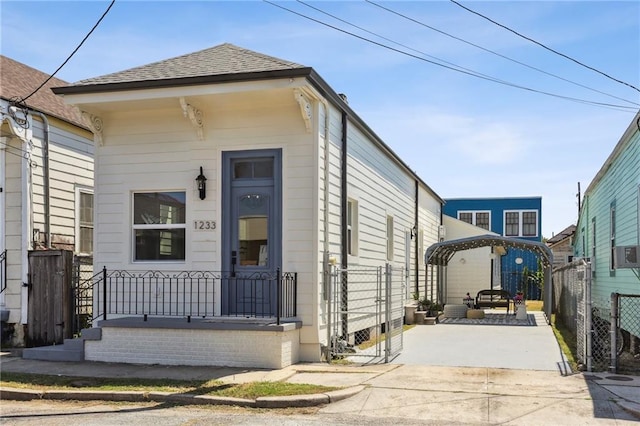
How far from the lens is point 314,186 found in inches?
436

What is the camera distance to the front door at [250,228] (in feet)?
37.3

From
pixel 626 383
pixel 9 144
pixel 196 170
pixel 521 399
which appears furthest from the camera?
pixel 9 144

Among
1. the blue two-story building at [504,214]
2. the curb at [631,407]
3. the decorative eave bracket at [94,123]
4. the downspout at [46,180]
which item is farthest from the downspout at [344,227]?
the blue two-story building at [504,214]

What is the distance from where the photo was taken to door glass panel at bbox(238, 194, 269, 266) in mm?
11477

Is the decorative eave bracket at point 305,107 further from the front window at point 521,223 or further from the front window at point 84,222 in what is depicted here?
the front window at point 521,223

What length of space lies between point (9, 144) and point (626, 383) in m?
12.0

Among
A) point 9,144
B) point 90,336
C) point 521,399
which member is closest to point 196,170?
point 90,336

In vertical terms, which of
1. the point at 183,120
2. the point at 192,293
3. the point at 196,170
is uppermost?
the point at 183,120

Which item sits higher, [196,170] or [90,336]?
[196,170]

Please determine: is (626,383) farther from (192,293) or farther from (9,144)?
(9,144)

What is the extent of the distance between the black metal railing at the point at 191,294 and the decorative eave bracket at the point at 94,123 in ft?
8.27

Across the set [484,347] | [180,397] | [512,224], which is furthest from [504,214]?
[180,397]

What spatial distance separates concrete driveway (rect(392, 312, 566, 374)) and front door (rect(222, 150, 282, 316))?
2.78 meters

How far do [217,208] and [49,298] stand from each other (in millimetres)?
4266
